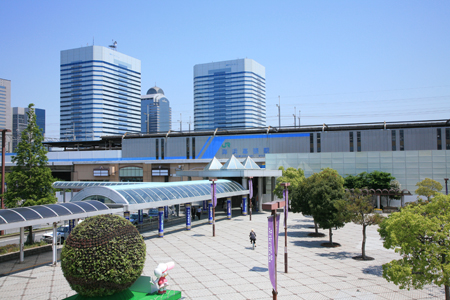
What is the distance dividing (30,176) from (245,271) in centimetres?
1956

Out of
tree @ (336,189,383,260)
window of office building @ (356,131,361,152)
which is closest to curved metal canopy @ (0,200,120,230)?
tree @ (336,189,383,260)

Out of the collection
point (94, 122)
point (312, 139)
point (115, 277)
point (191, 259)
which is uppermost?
point (94, 122)

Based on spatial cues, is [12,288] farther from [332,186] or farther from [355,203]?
[332,186]

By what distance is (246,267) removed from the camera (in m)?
21.9

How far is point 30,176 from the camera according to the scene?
28.2 m

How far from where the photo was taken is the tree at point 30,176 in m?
27.7

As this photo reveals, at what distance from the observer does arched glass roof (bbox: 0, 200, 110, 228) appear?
1984 centimetres

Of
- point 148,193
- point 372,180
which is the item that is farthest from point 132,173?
point 372,180

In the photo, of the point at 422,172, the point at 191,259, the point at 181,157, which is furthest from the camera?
the point at 181,157

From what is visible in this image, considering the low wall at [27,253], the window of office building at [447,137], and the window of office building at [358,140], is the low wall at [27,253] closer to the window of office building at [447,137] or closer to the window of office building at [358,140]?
the window of office building at [358,140]

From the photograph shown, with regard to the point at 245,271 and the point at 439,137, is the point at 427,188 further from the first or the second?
the point at 245,271

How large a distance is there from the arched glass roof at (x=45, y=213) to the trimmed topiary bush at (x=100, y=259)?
8.51 metres

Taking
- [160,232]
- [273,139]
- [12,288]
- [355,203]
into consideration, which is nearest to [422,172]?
[273,139]

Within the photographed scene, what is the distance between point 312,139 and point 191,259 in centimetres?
4907
